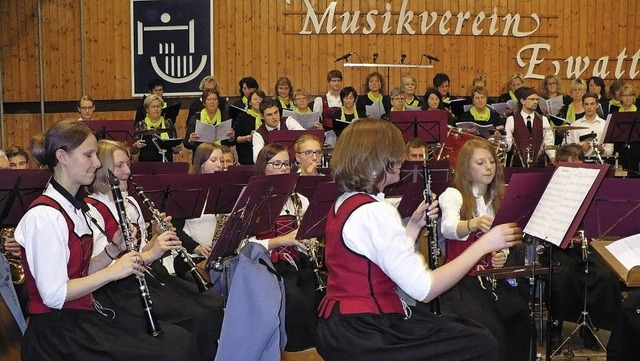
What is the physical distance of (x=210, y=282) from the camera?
5.36m

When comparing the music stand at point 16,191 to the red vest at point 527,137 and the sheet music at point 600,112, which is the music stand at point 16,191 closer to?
the red vest at point 527,137

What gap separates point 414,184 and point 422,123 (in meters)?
3.95

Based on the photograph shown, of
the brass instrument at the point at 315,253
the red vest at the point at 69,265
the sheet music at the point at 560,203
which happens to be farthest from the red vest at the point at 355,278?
the brass instrument at the point at 315,253

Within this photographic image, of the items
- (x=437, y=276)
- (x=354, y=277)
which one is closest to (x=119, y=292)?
(x=354, y=277)

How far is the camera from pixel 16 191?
4926 mm

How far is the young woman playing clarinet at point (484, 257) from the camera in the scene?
4848mm

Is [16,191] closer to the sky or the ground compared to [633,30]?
closer to the ground

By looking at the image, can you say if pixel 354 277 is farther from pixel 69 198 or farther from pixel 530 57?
pixel 530 57

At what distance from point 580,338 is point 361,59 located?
791 cm

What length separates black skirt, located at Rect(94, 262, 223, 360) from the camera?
4648mm

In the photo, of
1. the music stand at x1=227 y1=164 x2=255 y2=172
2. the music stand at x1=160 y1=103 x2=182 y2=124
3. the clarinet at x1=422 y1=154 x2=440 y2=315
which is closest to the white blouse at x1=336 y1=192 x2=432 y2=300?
the clarinet at x1=422 y1=154 x2=440 y2=315

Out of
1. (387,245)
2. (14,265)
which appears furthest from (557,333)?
(14,265)

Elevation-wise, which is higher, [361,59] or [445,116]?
[361,59]

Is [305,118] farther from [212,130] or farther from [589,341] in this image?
[589,341]
